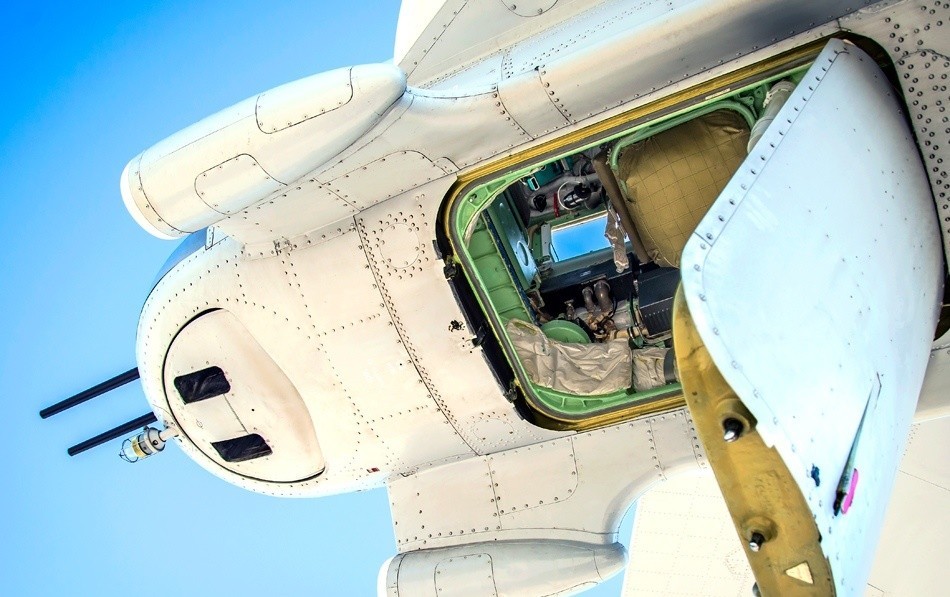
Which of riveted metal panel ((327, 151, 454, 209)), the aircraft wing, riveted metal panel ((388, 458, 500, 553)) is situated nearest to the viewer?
riveted metal panel ((327, 151, 454, 209))

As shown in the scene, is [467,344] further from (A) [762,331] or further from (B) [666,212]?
(A) [762,331]

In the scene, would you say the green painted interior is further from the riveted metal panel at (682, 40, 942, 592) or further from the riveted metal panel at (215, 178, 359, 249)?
the riveted metal panel at (682, 40, 942, 592)

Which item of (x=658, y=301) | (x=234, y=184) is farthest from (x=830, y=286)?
(x=234, y=184)

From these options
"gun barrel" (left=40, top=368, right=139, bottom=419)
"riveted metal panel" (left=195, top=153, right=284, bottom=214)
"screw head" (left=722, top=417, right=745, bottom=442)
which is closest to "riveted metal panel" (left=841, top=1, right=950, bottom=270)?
"screw head" (left=722, top=417, right=745, bottom=442)

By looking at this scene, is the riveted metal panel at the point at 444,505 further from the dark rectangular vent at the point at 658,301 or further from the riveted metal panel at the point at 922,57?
the riveted metal panel at the point at 922,57

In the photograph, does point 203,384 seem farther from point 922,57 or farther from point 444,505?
point 922,57

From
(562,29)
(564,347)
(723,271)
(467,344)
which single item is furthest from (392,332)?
(723,271)

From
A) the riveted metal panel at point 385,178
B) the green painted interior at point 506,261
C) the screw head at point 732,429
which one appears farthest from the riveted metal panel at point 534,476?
the screw head at point 732,429
